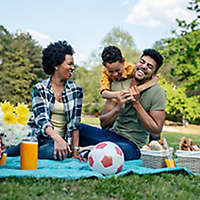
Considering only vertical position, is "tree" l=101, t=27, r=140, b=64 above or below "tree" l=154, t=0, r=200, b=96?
above

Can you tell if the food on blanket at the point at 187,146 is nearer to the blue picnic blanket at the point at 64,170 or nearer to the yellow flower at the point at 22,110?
the blue picnic blanket at the point at 64,170

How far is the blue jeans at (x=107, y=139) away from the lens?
3879 mm

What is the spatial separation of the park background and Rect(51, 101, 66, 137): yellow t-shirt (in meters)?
0.78

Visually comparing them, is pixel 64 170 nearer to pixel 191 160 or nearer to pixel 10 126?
pixel 10 126

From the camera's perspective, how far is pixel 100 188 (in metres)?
2.40

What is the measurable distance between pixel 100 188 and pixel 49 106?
68.2 inches

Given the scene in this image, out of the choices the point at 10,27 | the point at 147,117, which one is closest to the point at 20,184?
the point at 147,117

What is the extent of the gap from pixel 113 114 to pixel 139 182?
1338 mm

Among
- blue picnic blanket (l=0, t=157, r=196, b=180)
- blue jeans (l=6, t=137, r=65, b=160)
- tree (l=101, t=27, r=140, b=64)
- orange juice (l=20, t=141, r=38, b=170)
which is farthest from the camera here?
tree (l=101, t=27, r=140, b=64)

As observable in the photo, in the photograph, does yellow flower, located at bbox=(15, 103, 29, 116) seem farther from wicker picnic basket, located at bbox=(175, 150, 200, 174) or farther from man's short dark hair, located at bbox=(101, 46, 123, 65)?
wicker picnic basket, located at bbox=(175, 150, 200, 174)

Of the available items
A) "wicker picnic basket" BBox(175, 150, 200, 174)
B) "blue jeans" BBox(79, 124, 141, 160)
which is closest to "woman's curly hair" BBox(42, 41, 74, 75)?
"blue jeans" BBox(79, 124, 141, 160)

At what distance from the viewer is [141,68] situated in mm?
3859

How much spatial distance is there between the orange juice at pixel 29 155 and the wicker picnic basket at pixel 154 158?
4.09 ft

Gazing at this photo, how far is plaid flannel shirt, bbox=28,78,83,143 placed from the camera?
3.71m
